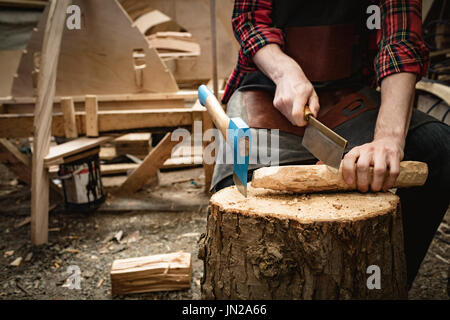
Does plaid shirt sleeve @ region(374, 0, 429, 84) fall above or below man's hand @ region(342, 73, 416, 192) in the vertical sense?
above

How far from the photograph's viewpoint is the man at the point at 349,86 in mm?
1338

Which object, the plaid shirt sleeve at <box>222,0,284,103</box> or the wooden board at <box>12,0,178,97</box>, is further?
the wooden board at <box>12,0,178,97</box>

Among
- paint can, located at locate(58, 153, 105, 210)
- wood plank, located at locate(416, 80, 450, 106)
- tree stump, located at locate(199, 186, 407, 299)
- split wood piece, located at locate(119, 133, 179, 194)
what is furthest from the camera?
split wood piece, located at locate(119, 133, 179, 194)

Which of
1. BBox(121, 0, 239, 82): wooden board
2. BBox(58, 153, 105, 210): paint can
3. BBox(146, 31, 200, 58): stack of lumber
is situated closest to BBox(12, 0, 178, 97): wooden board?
BBox(58, 153, 105, 210): paint can

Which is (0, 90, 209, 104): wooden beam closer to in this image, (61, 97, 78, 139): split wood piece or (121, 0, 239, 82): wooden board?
(61, 97, 78, 139): split wood piece

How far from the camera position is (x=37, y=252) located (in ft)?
8.05

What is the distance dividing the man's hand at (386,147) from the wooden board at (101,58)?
93.8 inches

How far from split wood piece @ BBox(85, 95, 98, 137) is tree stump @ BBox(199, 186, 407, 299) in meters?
1.82

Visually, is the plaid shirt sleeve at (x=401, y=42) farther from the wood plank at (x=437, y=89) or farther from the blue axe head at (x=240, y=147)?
the wood plank at (x=437, y=89)

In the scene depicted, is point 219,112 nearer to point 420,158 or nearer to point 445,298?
point 420,158

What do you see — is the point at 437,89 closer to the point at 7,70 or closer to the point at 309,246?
the point at 309,246

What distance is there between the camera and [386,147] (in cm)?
118

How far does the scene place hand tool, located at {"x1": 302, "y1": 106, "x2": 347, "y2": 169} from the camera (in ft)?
3.63

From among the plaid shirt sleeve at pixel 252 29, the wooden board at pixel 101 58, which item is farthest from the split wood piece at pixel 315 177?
the wooden board at pixel 101 58
